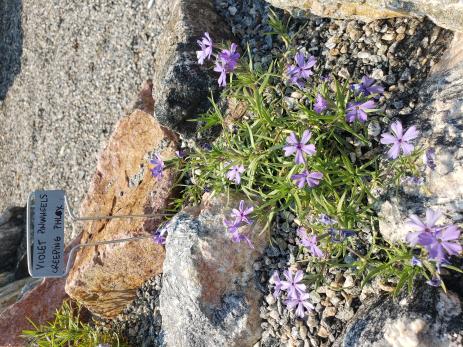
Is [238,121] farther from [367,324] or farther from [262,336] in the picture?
[367,324]

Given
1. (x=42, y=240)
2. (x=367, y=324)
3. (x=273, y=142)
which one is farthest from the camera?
(x=42, y=240)

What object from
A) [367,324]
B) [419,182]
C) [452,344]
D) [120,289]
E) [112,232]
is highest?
[419,182]

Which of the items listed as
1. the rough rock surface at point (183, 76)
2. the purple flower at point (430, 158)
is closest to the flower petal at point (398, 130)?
the purple flower at point (430, 158)

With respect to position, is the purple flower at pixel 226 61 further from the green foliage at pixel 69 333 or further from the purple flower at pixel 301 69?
the green foliage at pixel 69 333

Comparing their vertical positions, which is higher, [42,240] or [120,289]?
[42,240]

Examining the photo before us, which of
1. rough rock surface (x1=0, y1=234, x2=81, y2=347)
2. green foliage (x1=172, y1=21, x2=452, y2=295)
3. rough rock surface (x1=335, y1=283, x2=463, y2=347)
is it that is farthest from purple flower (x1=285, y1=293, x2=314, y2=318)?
rough rock surface (x1=0, y1=234, x2=81, y2=347)

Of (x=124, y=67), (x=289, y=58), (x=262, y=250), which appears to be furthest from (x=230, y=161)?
(x=124, y=67)
